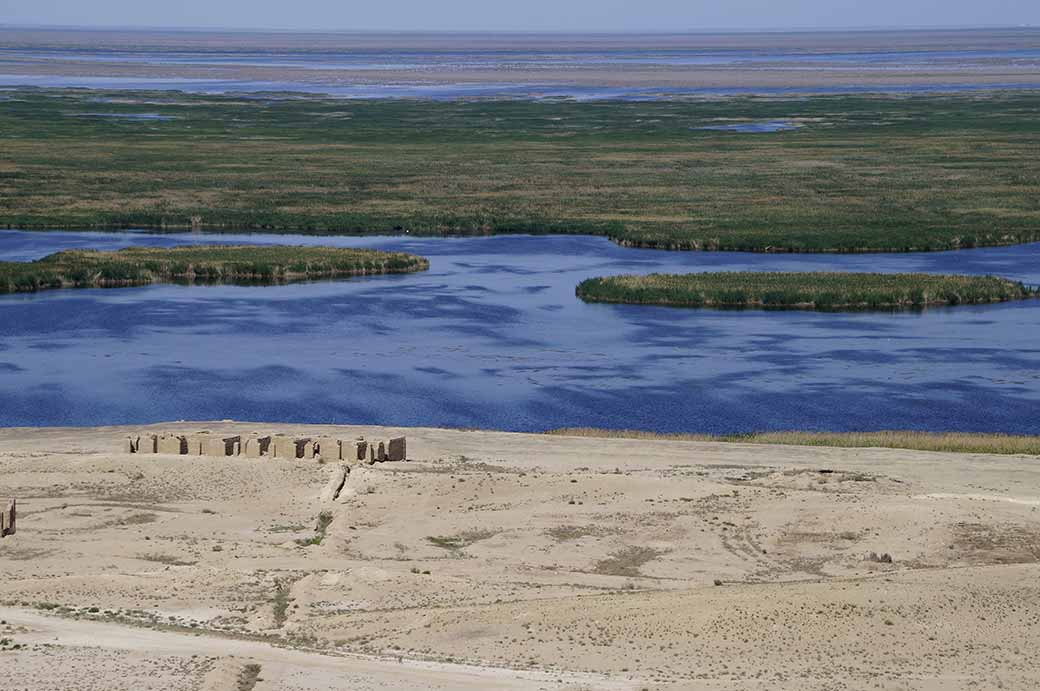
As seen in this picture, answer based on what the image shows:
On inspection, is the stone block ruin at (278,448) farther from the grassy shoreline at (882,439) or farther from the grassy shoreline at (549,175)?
the grassy shoreline at (549,175)

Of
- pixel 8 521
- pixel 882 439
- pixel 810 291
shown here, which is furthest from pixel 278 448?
pixel 810 291

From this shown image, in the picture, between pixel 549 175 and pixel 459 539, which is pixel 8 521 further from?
pixel 549 175

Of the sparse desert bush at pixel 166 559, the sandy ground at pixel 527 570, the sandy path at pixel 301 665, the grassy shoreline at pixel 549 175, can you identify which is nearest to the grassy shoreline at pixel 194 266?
the grassy shoreline at pixel 549 175

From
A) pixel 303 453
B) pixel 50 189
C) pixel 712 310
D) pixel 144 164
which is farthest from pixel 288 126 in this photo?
pixel 303 453

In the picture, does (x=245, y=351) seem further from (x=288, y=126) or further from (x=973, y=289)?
(x=288, y=126)

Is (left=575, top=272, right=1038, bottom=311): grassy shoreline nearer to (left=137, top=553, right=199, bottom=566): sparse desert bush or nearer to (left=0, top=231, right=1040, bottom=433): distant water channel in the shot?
(left=0, top=231, right=1040, bottom=433): distant water channel

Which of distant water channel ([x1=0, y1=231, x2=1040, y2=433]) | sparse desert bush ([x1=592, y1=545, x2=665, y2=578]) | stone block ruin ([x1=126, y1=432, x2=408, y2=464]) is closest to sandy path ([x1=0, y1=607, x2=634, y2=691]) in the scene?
sparse desert bush ([x1=592, y1=545, x2=665, y2=578])
